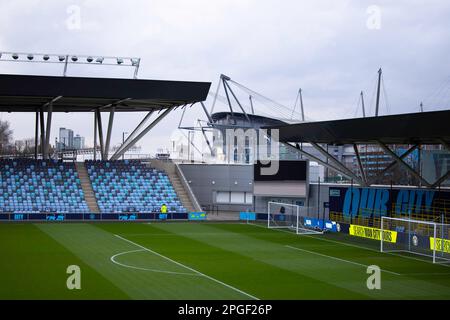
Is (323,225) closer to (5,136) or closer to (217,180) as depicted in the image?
(217,180)

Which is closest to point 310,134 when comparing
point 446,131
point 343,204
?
point 343,204

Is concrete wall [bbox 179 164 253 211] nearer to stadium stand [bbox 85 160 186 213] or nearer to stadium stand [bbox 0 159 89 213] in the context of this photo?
stadium stand [bbox 85 160 186 213]

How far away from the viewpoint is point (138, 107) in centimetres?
7400

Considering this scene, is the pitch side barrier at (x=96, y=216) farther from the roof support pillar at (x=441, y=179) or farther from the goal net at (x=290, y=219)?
the roof support pillar at (x=441, y=179)

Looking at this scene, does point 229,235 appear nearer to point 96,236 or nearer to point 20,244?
point 96,236

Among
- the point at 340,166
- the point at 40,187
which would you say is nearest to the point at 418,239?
the point at 340,166

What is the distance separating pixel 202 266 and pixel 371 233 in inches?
658

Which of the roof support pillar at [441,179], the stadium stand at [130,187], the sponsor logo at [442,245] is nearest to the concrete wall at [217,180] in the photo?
the stadium stand at [130,187]

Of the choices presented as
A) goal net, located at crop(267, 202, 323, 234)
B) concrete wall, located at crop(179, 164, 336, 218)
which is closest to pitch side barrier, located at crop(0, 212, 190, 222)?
goal net, located at crop(267, 202, 323, 234)

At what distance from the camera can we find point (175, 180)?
238ft

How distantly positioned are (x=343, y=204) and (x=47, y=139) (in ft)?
99.2

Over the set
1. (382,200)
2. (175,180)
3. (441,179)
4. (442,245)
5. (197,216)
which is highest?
(441,179)

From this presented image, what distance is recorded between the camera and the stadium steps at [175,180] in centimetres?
6750

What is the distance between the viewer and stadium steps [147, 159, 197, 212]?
2657 inches
